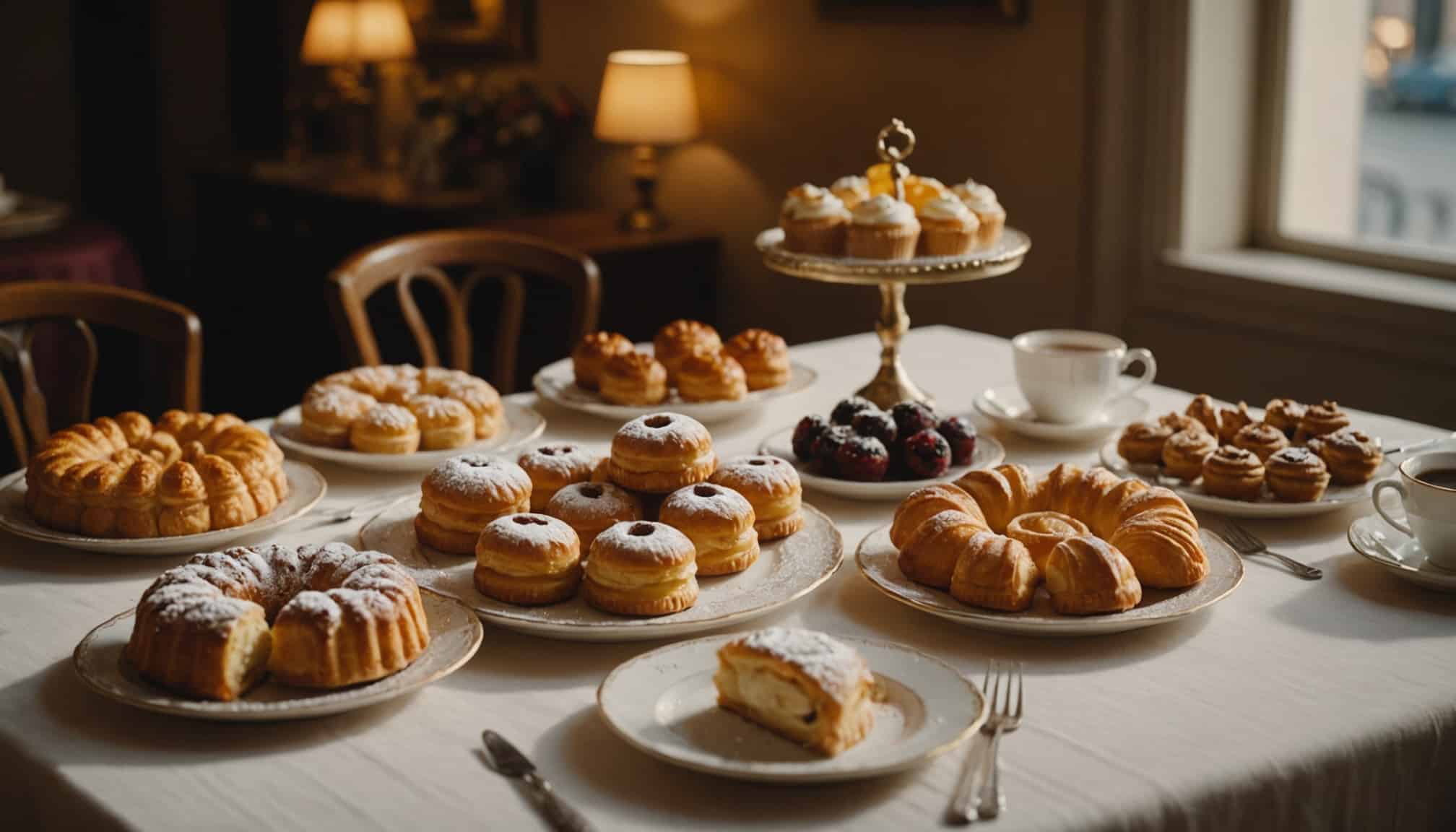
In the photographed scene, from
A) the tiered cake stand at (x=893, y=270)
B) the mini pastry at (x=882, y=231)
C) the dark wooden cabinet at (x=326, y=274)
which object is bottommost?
the dark wooden cabinet at (x=326, y=274)

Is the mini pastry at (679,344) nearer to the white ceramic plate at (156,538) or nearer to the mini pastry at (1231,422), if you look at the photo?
the white ceramic plate at (156,538)

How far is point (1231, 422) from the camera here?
1.74m

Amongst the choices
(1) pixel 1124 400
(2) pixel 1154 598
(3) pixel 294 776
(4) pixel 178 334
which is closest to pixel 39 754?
(3) pixel 294 776

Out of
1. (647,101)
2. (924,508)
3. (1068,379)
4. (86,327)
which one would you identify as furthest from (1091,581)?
(647,101)

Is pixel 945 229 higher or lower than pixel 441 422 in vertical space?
higher

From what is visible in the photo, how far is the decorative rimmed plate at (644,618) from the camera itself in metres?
1.23

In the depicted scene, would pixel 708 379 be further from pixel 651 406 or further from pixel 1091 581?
pixel 1091 581

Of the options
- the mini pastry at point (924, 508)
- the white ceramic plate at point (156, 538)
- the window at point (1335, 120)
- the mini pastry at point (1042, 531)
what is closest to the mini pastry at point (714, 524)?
the mini pastry at point (924, 508)

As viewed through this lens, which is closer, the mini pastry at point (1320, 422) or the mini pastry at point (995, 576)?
the mini pastry at point (995, 576)

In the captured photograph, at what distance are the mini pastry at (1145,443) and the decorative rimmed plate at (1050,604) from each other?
293 millimetres

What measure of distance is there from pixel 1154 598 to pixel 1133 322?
2.21m

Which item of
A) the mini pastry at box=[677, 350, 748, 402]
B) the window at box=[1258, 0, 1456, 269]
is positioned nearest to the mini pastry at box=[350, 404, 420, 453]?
the mini pastry at box=[677, 350, 748, 402]

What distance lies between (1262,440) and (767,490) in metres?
0.61

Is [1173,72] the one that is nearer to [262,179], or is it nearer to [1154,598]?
[1154,598]
